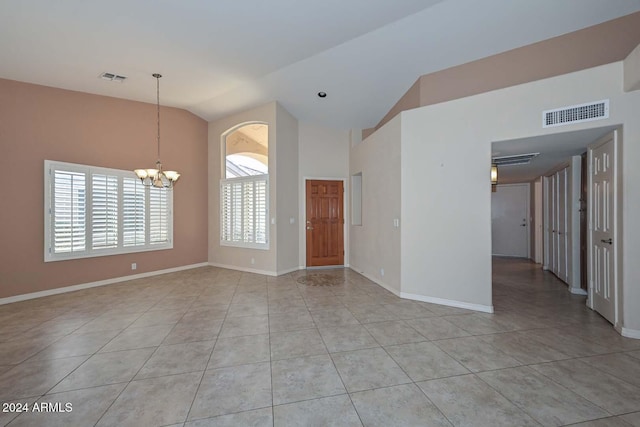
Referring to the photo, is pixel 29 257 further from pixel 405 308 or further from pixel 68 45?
pixel 405 308

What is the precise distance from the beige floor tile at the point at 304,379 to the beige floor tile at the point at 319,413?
0.06 m

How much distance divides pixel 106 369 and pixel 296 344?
5.38 ft

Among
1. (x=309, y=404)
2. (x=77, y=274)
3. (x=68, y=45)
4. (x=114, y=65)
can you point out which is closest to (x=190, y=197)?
(x=77, y=274)

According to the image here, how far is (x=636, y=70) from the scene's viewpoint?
2.66 metres

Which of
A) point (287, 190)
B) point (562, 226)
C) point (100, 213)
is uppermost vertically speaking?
point (287, 190)

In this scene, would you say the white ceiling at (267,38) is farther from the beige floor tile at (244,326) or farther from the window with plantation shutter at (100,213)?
the beige floor tile at (244,326)

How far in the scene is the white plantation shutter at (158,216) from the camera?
5.85 m

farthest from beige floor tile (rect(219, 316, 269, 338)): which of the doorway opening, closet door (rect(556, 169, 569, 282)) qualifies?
closet door (rect(556, 169, 569, 282))

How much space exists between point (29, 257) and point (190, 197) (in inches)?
112

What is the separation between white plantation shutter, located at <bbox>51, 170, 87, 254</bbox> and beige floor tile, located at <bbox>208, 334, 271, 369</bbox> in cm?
373

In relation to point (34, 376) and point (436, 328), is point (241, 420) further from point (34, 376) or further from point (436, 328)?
point (436, 328)

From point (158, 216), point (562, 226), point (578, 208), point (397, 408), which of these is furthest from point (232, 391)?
point (562, 226)

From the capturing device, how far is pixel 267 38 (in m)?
3.68

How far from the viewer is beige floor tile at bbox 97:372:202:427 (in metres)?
1.76
